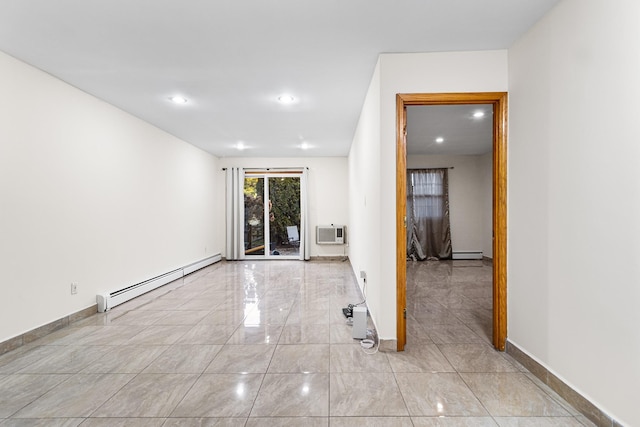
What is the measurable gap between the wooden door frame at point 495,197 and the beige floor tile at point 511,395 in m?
0.49

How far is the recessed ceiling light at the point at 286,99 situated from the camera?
11.8ft

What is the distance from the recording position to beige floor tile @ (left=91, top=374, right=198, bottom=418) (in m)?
1.81

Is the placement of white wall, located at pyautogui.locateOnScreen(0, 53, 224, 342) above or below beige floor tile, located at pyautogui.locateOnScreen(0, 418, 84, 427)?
above

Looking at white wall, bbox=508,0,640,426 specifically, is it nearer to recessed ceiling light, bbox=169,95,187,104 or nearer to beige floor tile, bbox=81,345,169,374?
beige floor tile, bbox=81,345,169,374

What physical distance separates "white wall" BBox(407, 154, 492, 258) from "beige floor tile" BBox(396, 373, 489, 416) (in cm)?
586

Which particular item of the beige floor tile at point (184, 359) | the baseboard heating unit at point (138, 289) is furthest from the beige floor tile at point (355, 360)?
the baseboard heating unit at point (138, 289)

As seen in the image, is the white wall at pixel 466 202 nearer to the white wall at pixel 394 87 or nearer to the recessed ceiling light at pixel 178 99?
the white wall at pixel 394 87

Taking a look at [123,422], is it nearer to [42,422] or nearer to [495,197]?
[42,422]

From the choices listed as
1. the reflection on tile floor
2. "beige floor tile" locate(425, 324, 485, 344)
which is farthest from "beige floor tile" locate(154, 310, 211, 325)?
"beige floor tile" locate(425, 324, 485, 344)

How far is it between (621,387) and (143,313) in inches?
166

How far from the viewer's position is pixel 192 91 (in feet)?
11.3

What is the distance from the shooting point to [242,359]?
8.08 ft

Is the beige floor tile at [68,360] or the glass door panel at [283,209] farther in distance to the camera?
the glass door panel at [283,209]

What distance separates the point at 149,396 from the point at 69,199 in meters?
2.45
